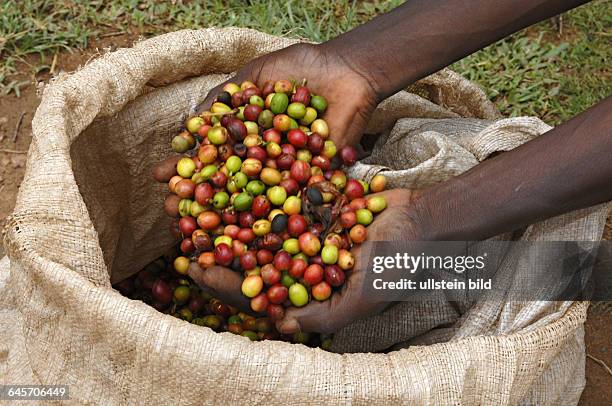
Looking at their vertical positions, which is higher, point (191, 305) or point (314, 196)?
point (314, 196)

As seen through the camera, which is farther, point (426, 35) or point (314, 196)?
point (426, 35)

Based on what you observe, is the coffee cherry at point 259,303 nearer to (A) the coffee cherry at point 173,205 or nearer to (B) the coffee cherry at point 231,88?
(A) the coffee cherry at point 173,205

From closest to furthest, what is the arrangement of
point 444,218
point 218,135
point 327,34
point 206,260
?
point 444,218
point 206,260
point 218,135
point 327,34

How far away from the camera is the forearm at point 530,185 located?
185 cm

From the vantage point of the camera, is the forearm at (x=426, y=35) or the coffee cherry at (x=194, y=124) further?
the coffee cherry at (x=194, y=124)

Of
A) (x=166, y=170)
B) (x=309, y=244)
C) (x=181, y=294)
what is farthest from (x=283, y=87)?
(x=181, y=294)

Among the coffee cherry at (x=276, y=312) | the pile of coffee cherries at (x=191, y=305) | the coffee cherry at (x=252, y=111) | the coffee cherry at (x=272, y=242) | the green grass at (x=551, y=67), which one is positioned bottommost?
the pile of coffee cherries at (x=191, y=305)

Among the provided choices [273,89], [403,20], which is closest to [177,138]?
[273,89]

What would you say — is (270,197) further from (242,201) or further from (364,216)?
(364,216)

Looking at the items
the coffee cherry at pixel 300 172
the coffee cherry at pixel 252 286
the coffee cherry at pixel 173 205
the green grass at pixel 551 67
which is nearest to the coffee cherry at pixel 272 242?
the coffee cherry at pixel 252 286

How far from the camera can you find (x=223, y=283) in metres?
2.11

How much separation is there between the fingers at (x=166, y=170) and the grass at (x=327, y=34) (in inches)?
55.9

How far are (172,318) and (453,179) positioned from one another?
906mm
